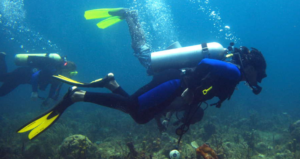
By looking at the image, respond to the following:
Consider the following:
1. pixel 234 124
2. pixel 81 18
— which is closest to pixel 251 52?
pixel 234 124

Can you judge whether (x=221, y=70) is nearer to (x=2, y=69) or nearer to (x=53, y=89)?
(x=53, y=89)

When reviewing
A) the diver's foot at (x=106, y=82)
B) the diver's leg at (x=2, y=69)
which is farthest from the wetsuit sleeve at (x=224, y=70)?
the diver's leg at (x=2, y=69)

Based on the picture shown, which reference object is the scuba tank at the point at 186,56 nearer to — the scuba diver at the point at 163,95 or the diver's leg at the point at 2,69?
the scuba diver at the point at 163,95

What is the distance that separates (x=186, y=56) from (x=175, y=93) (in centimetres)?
118

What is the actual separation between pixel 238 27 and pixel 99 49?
84541 mm

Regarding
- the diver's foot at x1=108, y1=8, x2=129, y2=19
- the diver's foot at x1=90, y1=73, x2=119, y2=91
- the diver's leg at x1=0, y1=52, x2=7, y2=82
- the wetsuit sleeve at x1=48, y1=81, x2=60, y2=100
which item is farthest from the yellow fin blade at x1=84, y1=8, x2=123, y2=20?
the diver's leg at x1=0, y1=52, x2=7, y2=82

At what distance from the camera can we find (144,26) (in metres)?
50.8

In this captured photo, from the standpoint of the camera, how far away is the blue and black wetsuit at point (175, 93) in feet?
9.14

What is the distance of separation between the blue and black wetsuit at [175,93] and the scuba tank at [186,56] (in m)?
0.77

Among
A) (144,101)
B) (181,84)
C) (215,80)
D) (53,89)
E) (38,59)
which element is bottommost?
(53,89)

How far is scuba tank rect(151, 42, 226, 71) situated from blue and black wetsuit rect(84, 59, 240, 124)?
0.77 metres

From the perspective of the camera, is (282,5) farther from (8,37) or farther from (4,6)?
(8,37)

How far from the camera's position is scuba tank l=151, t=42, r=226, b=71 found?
382 centimetres

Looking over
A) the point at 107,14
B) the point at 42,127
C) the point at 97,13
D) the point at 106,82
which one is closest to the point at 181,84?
the point at 106,82
